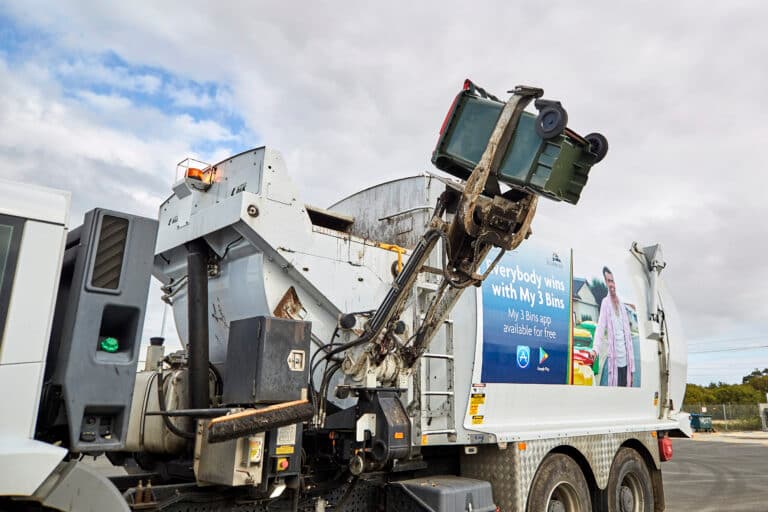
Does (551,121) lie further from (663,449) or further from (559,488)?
(663,449)

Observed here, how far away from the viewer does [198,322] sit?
4801 mm

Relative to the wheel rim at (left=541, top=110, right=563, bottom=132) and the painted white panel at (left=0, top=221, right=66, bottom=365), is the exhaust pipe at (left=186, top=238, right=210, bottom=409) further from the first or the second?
the wheel rim at (left=541, top=110, right=563, bottom=132)

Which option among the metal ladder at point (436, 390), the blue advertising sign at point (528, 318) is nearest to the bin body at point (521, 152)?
the metal ladder at point (436, 390)

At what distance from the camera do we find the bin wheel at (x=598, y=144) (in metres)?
4.36

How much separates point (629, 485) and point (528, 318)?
2990mm

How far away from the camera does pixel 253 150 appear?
189 inches

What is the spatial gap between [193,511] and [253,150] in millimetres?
2598

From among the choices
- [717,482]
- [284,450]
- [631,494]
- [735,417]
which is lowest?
[717,482]

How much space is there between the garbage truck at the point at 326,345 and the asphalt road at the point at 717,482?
3.41m

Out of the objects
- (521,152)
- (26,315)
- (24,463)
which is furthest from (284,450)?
(521,152)

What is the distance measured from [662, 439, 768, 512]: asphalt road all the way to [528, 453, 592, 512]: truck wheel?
3.87 metres

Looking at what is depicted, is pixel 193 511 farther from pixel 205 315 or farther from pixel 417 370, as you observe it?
pixel 417 370

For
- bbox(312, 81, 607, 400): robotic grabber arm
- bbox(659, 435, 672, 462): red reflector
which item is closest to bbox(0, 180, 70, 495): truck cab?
bbox(312, 81, 607, 400): robotic grabber arm

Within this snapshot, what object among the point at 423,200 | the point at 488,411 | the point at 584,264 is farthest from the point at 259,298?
the point at 584,264
